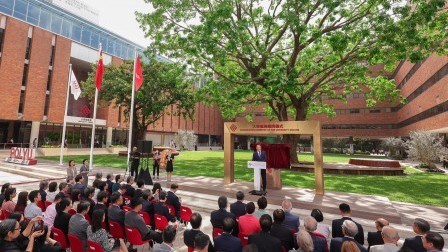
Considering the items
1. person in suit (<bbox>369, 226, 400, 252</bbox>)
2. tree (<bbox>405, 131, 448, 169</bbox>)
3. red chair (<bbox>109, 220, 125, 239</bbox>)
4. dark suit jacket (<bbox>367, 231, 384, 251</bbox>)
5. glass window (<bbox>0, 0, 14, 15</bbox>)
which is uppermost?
glass window (<bbox>0, 0, 14, 15</bbox>)

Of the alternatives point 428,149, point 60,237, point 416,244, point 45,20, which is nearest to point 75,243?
point 60,237

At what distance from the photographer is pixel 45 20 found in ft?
118

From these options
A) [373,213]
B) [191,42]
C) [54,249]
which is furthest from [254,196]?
[191,42]

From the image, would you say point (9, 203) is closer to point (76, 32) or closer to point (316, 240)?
point (316, 240)

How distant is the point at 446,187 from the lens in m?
14.6

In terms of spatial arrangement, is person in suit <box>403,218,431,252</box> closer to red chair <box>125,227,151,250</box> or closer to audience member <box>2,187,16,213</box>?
red chair <box>125,227,151,250</box>

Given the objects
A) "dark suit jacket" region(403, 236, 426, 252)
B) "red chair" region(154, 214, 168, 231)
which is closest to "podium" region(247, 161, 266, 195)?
"red chair" region(154, 214, 168, 231)

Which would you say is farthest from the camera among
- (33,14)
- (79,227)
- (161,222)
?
(33,14)

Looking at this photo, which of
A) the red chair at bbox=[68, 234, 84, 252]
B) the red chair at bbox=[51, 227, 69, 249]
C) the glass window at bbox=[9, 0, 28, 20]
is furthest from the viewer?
the glass window at bbox=[9, 0, 28, 20]

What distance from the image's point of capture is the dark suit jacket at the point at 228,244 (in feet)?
13.0

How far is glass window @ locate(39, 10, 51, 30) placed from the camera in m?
35.4

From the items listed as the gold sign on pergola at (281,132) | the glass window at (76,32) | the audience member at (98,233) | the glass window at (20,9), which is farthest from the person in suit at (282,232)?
the glass window at (76,32)

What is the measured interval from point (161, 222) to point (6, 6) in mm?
40311

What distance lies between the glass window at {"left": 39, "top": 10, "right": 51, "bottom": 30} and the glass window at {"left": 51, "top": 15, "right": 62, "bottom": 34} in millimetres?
577
